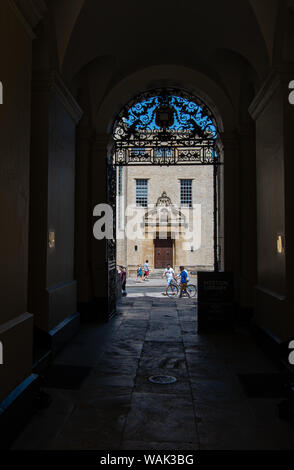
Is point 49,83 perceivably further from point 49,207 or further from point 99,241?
point 99,241

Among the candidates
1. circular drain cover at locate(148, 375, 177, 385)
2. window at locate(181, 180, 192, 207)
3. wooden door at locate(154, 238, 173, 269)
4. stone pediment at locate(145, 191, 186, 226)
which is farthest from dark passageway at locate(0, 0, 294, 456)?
window at locate(181, 180, 192, 207)

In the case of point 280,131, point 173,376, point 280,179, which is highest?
point 280,131

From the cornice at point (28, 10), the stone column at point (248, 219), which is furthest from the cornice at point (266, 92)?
the cornice at point (28, 10)

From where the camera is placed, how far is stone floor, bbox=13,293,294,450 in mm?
3666

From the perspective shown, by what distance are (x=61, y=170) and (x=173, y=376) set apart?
4301 millimetres

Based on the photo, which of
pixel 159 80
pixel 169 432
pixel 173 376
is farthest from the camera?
pixel 159 80

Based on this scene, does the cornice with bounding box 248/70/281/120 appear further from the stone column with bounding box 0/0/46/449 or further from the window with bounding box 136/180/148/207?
the window with bounding box 136/180/148/207

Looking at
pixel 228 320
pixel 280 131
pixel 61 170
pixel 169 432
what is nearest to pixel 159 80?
pixel 61 170

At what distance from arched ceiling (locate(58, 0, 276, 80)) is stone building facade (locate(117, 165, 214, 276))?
21.0m

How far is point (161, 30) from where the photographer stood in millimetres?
8820

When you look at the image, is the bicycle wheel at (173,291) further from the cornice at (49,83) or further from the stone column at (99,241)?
the cornice at (49,83)

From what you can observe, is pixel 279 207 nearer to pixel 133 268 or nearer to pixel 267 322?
pixel 267 322

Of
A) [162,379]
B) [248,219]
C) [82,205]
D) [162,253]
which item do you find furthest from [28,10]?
[162,253]

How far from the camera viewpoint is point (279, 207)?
6250 millimetres
